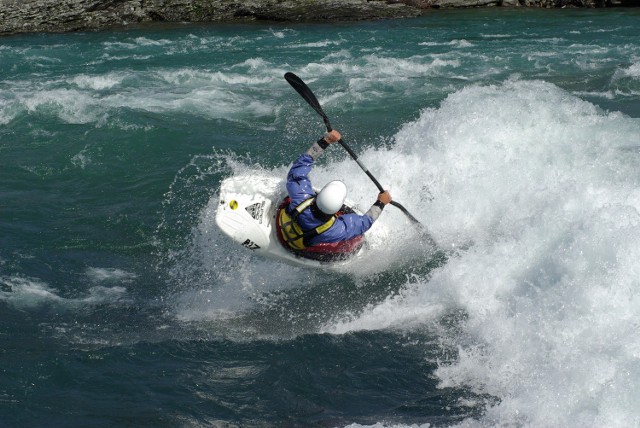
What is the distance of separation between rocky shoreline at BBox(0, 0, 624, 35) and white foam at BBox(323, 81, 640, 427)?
11.9 meters

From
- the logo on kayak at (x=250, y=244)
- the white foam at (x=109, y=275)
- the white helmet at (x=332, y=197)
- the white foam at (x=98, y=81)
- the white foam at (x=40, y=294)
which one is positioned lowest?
the white foam at (x=40, y=294)

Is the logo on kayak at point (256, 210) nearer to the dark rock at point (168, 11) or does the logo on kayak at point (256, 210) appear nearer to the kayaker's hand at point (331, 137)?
the kayaker's hand at point (331, 137)

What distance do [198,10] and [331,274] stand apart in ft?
55.1

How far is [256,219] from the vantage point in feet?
26.4

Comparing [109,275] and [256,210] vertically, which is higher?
[256,210]

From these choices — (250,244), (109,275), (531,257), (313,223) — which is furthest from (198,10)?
(531,257)

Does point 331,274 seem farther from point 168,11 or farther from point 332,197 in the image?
point 168,11

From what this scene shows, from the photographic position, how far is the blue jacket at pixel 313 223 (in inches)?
304

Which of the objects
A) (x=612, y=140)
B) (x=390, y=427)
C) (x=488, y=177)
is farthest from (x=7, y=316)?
(x=612, y=140)

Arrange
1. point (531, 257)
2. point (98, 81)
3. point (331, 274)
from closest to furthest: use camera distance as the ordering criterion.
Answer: point (531, 257) → point (331, 274) → point (98, 81)

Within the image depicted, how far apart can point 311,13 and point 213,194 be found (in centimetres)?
1373

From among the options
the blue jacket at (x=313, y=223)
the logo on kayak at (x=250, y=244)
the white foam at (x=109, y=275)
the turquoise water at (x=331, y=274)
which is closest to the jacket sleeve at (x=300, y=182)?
the blue jacket at (x=313, y=223)

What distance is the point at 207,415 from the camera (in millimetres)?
5988

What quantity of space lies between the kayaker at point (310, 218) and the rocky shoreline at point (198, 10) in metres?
15.3
